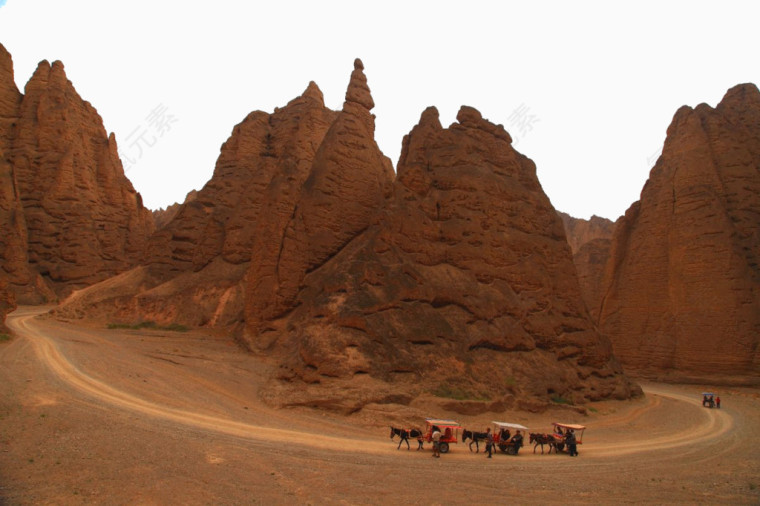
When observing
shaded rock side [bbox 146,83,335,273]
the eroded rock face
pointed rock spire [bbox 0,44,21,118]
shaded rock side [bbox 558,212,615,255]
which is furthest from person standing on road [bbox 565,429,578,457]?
shaded rock side [bbox 558,212,615,255]

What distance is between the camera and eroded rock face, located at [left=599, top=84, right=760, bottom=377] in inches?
1275

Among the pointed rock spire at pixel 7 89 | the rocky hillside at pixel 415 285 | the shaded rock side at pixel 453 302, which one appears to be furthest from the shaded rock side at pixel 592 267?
the pointed rock spire at pixel 7 89

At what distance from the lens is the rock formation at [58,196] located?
4803 centimetres

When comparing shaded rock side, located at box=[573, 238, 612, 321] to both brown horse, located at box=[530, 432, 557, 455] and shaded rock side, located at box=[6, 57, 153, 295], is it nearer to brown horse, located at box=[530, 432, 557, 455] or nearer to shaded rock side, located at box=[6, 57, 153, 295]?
brown horse, located at box=[530, 432, 557, 455]

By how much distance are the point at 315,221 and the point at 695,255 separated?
85.4 feet

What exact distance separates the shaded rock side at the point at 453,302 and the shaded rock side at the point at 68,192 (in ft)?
116

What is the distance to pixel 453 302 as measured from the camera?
2217 cm

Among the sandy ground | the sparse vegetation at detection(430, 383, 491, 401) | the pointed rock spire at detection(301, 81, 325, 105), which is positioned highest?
the pointed rock spire at detection(301, 81, 325, 105)

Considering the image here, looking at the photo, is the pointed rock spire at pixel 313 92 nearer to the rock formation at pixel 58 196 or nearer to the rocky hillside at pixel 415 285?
the rocky hillside at pixel 415 285

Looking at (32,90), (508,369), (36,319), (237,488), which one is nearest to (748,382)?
(508,369)

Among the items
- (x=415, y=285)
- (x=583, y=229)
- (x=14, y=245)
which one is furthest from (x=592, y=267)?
(x=14, y=245)

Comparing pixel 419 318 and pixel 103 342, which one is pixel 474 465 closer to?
pixel 419 318

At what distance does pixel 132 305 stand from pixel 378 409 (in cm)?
2433

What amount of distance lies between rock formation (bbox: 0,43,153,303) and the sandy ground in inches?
1174
